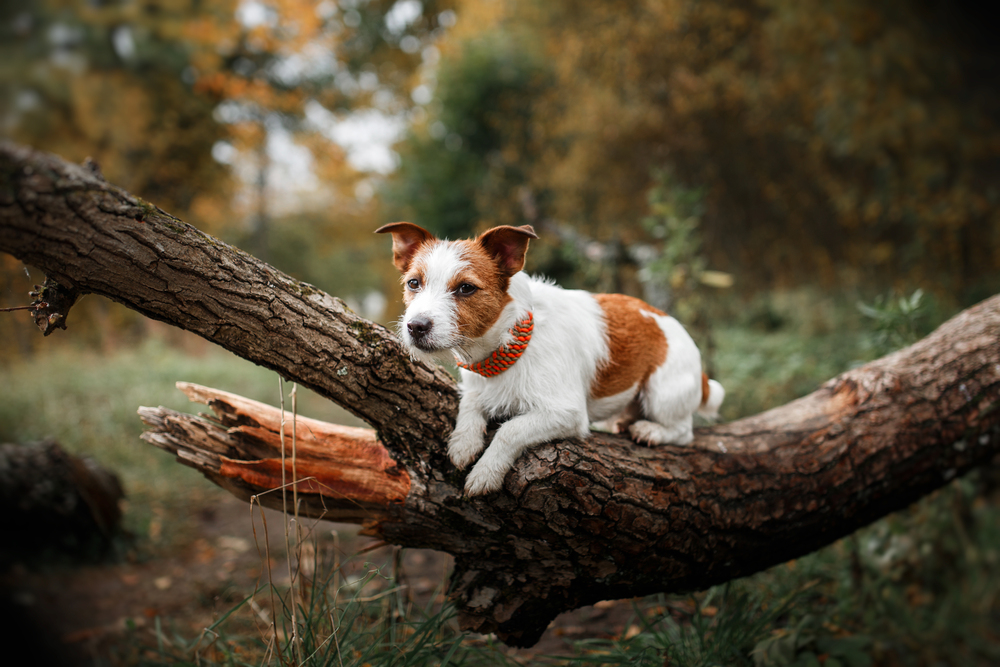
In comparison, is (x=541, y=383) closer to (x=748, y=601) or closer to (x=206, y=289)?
(x=206, y=289)

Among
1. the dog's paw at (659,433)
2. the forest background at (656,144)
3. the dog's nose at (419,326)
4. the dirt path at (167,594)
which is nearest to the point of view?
the dog's nose at (419,326)

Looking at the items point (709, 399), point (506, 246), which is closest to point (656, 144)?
point (709, 399)

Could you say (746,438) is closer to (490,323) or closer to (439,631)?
(490,323)

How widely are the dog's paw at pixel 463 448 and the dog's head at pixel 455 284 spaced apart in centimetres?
39

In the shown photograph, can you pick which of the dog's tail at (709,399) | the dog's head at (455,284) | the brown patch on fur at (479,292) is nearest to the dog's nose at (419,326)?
the dog's head at (455,284)

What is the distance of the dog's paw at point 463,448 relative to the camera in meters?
2.12

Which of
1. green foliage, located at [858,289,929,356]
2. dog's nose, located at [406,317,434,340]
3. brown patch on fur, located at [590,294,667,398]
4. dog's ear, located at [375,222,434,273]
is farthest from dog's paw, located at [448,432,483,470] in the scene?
green foliage, located at [858,289,929,356]

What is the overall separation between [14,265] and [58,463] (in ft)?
7.13

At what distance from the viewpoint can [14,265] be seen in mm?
4922

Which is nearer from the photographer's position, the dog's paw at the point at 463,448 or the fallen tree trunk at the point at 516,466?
the fallen tree trunk at the point at 516,466

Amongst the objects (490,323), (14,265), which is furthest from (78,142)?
(490,323)

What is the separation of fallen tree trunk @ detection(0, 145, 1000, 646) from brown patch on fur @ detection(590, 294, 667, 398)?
280 mm

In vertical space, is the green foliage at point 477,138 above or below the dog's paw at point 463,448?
above

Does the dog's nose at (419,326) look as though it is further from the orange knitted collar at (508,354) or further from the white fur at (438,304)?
the orange knitted collar at (508,354)
